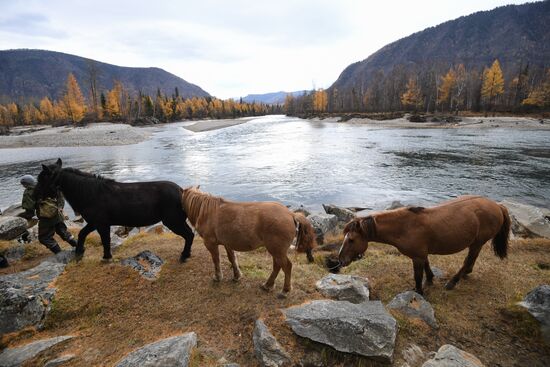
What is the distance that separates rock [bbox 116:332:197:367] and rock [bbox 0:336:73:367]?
1.34m

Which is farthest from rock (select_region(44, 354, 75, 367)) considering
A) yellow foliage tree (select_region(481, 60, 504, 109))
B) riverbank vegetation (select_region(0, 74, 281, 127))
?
yellow foliage tree (select_region(481, 60, 504, 109))

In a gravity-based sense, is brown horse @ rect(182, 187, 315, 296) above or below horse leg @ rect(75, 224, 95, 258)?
above

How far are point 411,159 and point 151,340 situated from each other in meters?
30.0

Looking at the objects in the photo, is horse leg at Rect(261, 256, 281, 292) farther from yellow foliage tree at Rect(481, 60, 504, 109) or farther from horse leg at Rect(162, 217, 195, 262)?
yellow foliage tree at Rect(481, 60, 504, 109)

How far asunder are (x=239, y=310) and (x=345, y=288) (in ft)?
6.43

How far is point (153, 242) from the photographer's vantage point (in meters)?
8.23

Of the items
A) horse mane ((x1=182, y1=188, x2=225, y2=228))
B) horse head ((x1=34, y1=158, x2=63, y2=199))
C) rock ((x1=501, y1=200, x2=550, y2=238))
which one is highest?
horse head ((x1=34, y1=158, x2=63, y2=199))

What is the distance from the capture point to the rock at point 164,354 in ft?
11.3

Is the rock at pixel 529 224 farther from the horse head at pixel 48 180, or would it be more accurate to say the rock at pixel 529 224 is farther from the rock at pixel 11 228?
the rock at pixel 11 228

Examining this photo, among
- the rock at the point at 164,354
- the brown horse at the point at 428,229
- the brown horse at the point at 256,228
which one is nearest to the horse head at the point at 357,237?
the brown horse at the point at 428,229

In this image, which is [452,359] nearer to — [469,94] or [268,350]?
[268,350]

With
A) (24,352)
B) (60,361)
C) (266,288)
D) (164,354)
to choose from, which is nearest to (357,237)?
(266,288)

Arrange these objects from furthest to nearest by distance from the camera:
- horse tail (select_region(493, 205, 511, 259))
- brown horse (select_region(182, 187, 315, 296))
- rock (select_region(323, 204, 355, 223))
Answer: rock (select_region(323, 204, 355, 223)) < horse tail (select_region(493, 205, 511, 259)) < brown horse (select_region(182, 187, 315, 296))

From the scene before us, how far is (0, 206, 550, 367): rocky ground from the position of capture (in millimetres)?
3795
